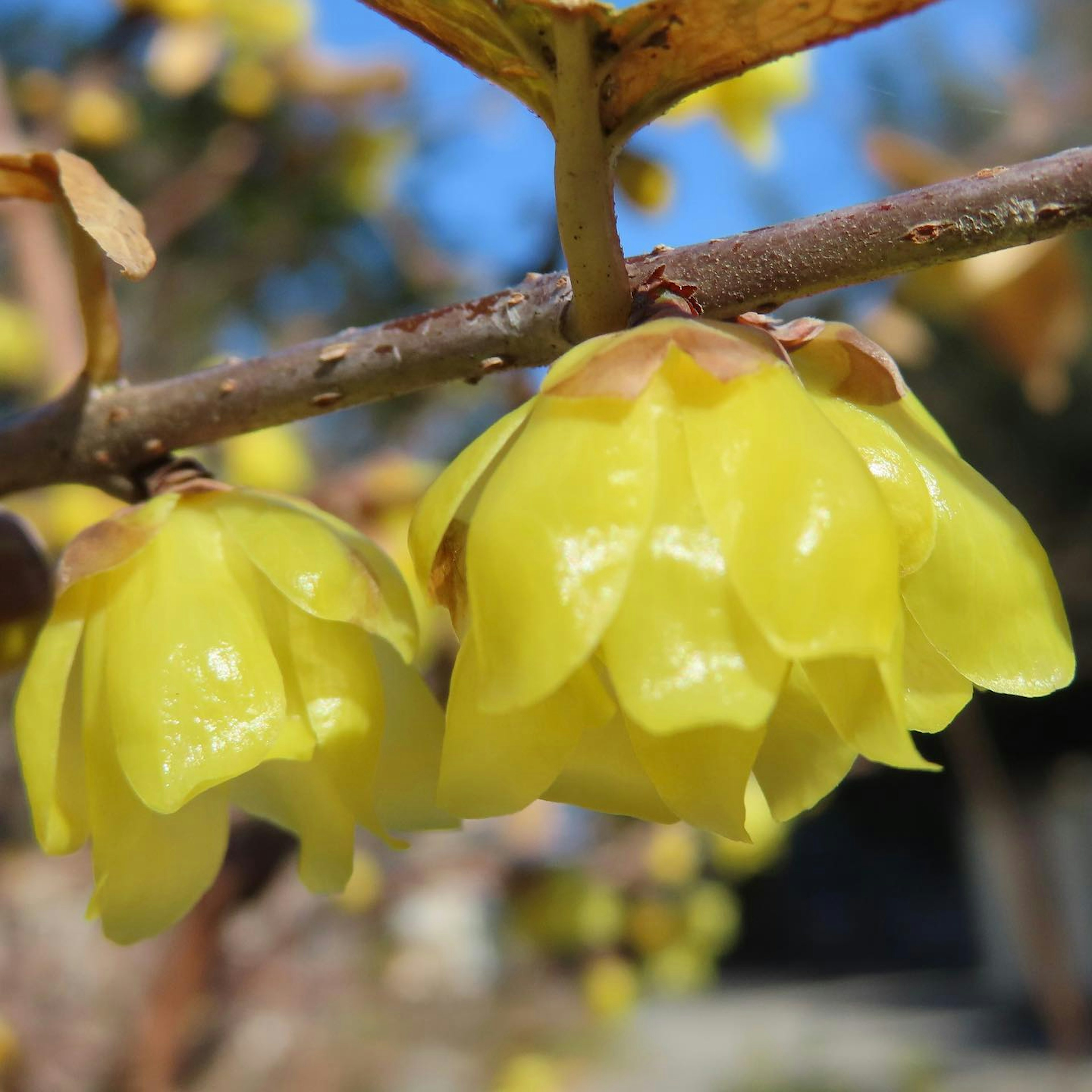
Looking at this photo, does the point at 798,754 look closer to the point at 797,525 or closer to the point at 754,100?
the point at 797,525

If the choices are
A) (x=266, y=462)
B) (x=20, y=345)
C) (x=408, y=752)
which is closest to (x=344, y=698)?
(x=408, y=752)

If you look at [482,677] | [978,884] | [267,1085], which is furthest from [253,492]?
[978,884]

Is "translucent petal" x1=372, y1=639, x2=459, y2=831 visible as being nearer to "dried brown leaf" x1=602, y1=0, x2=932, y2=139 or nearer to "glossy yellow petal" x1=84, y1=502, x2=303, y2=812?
"glossy yellow petal" x1=84, y1=502, x2=303, y2=812

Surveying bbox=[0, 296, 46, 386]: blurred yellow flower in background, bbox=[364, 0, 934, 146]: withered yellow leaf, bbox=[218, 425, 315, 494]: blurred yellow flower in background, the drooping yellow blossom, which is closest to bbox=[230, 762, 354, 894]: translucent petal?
bbox=[364, 0, 934, 146]: withered yellow leaf

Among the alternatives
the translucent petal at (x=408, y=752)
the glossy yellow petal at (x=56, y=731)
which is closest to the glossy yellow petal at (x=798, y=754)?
the translucent petal at (x=408, y=752)

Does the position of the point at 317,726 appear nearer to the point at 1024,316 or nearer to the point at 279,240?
the point at 1024,316

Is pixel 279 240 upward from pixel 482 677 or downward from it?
downward
